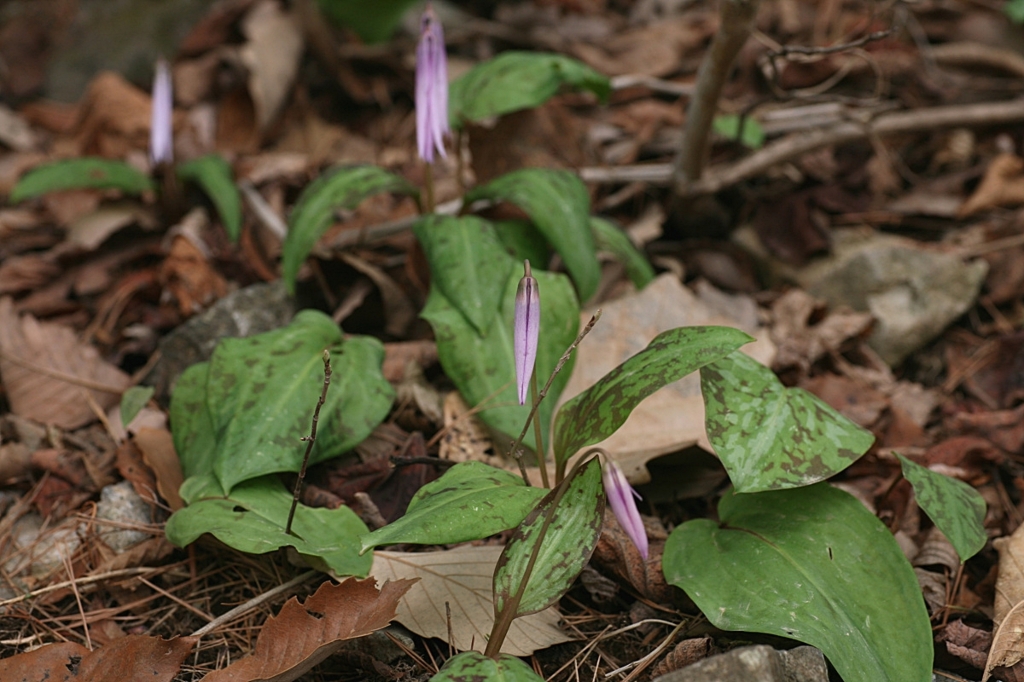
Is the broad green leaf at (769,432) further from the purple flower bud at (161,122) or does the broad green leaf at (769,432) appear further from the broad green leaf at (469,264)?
the purple flower bud at (161,122)

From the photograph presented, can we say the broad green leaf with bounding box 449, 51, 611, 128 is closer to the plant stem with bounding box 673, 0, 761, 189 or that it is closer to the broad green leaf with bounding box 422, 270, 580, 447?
the plant stem with bounding box 673, 0, 761, 189

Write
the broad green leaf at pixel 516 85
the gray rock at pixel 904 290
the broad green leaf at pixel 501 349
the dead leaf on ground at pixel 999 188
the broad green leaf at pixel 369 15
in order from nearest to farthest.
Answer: the broad green leaf at pixel 501 349 → the broad green leaf at pixel 516 85 → the gray rock at pixel 904 290 → the dead leaf on ground at pixel 999 188 → the broad green leaf at pixel 369 15

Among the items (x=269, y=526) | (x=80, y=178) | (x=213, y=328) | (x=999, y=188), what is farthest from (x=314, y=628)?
(x=999, y=188)

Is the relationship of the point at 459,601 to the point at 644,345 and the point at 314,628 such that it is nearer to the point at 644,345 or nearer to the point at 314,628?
the point at 314,628

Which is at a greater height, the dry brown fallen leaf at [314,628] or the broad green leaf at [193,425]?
the broad green leaf at [193,425]

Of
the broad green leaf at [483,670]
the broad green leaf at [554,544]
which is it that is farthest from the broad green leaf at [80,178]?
the broad green leaf at [483,670]

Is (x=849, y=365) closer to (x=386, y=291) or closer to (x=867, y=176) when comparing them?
(x=867, y=176)
